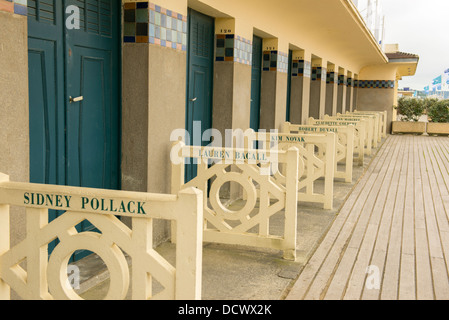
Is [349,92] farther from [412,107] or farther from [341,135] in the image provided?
[341,135]

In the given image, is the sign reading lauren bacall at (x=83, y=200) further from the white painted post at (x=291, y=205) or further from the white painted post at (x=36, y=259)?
the white painted post at (x=291, y=205)

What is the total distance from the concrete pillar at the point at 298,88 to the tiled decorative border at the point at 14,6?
23.3 ft

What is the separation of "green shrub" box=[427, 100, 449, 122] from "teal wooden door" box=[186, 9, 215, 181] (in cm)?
1451

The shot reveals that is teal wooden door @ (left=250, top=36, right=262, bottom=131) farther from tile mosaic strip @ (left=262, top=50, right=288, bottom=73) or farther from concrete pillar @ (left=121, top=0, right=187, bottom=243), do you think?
concrete pillar @ (left=121, top=0, right=187, bottom=243)

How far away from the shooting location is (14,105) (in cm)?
267

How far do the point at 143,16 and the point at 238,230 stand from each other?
188 cm

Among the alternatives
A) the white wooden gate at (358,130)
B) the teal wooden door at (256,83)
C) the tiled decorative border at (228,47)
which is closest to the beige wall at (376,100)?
the white wooden gate at (358,130)

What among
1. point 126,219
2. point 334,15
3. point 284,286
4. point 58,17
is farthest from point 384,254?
point 334,15

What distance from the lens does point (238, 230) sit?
4016mm

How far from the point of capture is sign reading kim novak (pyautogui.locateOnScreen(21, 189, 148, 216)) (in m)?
2.06

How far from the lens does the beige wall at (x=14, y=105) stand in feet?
8.51

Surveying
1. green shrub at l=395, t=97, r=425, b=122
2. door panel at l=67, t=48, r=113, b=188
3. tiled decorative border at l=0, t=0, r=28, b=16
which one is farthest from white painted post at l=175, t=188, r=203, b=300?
green shrub at l=395, t=97, r=425, b=122

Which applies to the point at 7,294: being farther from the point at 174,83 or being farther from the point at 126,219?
the point at 174,83

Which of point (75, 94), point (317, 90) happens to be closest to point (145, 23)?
point (75, 94)
